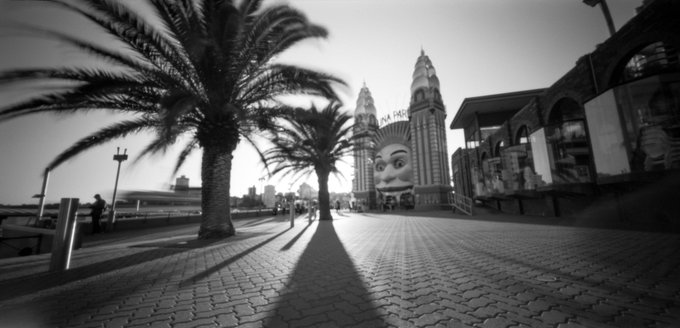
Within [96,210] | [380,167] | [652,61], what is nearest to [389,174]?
[380,167]

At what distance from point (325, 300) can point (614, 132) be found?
32.1 feet

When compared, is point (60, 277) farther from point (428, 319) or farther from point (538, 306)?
point (538, 306)

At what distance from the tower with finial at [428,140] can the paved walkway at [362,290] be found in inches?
1113

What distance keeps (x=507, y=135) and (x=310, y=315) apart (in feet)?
53.8

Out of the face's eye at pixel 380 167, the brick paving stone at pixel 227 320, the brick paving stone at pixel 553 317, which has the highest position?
the face's eye at pixel 380 167

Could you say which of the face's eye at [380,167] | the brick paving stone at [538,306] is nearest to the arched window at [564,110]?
the brick paving stone at [538,306]

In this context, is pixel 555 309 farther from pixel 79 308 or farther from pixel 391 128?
pixel 391 128

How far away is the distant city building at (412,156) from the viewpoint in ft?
106

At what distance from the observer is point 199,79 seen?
7.47m

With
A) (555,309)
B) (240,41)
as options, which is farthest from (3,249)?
(555,309)

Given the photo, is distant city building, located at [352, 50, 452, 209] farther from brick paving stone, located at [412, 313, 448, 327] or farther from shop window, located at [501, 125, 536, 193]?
brick paving stone, located at [412, 313, 448, 327]

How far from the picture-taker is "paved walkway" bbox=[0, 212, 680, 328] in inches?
77.1

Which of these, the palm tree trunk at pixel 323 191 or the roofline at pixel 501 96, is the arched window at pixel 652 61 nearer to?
the roofline at pixel 501 96

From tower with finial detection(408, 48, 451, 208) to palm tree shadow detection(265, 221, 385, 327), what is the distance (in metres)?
30.2
